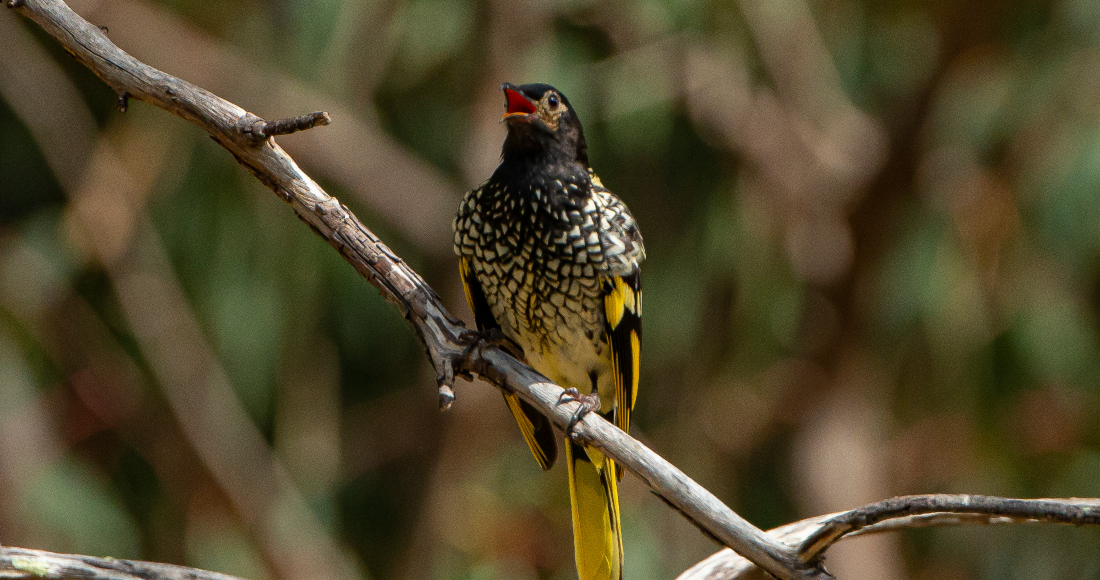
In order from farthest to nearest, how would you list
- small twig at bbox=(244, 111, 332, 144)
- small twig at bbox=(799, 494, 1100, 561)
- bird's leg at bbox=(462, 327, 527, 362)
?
1. bird's leg at bbox=(462, 327, 527, 362)
2. small twig at bbox=(244, 111, 332, 144)
3. small twig at bbox=(799, 494, 1100, 561)

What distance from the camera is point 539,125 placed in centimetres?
360

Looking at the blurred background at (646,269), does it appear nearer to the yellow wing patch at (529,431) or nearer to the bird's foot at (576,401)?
the yellow wing patch at (529,431)

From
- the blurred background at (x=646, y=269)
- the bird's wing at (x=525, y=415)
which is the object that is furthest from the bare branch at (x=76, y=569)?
the blurred background at (x=646, y=269)

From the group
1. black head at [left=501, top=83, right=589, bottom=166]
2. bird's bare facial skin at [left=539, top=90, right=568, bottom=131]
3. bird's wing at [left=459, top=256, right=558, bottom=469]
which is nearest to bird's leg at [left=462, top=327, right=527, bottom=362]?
bird's wing at [left=459, top=256, right=558, bottom=469]

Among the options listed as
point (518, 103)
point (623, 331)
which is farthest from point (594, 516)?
point (518, 103)

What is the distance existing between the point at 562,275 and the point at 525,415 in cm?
54

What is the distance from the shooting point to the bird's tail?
3.53 m

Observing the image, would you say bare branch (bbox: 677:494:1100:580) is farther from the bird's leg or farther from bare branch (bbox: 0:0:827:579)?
the bird's leg

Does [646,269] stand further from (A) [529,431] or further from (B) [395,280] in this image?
(B) [395,280]

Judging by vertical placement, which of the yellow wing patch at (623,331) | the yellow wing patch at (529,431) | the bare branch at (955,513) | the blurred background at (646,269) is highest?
the blurred background at (646,269)

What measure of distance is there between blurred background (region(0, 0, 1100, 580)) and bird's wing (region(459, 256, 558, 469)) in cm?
307

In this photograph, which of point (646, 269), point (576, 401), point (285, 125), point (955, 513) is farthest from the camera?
point (646, 269)

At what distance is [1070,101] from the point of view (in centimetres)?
713

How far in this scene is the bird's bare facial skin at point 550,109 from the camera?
11.9 feet
